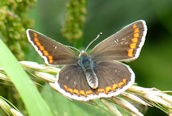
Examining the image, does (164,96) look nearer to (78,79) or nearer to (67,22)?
(78,79)

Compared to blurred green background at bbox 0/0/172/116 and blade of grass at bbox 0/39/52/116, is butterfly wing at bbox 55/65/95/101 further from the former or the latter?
blurred green background at bbox 0/0/172/116

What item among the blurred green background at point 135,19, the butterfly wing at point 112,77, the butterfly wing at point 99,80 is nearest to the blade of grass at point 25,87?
the butterfly wing at point 99,80

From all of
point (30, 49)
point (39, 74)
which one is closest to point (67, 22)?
point (30, 49)

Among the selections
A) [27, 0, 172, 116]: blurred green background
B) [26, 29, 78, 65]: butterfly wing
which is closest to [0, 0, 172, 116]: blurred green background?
[27, 0, 172, 116]: blurred green background

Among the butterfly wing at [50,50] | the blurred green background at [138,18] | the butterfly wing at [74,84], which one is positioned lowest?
the blurred green background at [138,18]

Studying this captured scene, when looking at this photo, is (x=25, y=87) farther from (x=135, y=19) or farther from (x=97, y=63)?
(x=135, y=19)

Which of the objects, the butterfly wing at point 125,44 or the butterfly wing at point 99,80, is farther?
the butterfly wing at point 125,44

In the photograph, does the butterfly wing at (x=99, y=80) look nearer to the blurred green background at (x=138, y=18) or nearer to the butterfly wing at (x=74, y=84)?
the butterfly wing at (x=74, y=84)
